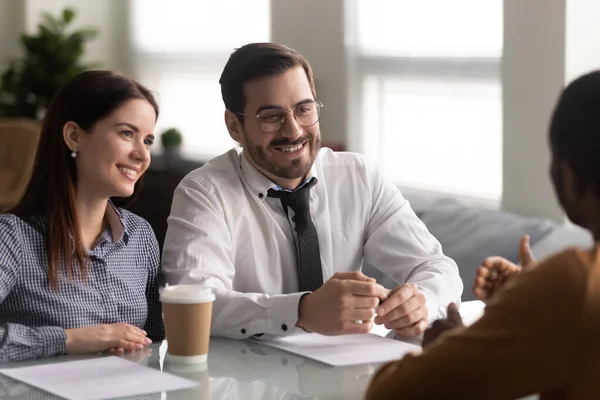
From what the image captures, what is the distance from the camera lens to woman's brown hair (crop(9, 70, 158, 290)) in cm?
208

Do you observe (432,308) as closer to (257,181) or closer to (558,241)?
(257,181)

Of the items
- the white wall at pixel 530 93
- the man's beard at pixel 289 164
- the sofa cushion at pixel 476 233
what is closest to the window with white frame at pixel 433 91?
the white wall at pixel 530 93

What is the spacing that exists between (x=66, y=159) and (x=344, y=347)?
72 centimetres

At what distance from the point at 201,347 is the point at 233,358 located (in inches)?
3.2

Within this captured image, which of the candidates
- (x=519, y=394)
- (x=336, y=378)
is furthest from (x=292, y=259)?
(x=519, y=394)

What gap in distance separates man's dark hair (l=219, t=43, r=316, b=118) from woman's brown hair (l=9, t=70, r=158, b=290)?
28cm

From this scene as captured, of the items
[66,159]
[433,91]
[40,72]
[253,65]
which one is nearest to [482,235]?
[433,91]

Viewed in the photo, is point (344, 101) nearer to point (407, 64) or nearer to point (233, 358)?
point (407, 64)

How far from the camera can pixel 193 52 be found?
661 cm

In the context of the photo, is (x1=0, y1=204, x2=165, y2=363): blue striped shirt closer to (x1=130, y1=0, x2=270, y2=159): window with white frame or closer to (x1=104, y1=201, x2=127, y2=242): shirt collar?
(x1=104, y1=201, x2=127, y2=242): shirt collar

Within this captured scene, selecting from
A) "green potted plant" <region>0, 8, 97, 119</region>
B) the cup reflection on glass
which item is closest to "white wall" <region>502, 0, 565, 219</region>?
the cup reflection on glass

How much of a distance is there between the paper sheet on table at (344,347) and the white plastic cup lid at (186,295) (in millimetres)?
209

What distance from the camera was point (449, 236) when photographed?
12.1 ft

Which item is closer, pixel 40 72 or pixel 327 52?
pixel 327 52
